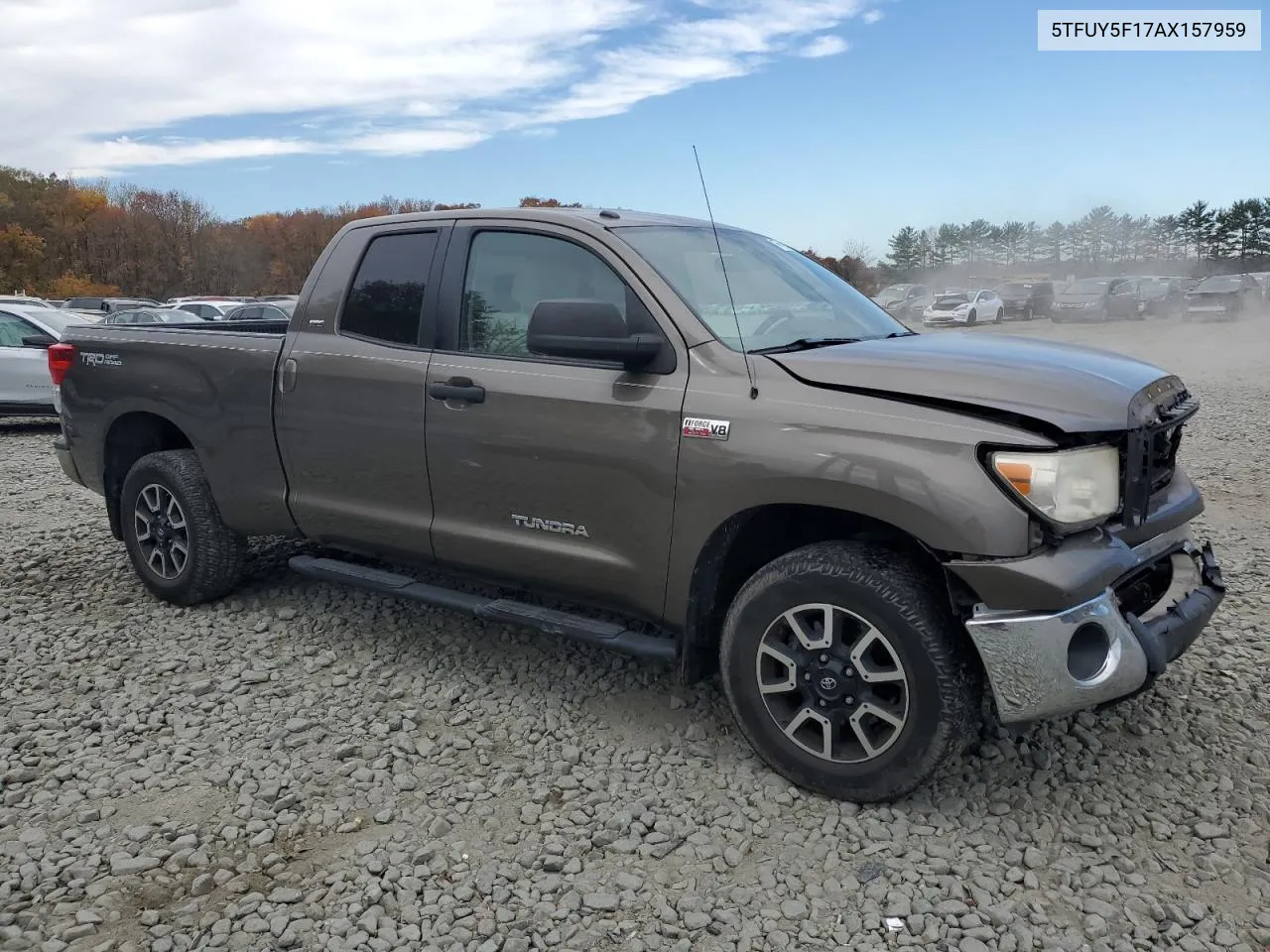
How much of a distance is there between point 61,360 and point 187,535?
1.33 metres

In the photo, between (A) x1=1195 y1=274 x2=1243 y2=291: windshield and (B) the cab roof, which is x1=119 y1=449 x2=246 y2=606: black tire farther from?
(A) x1=1195 y1=274 x2=1243 y2=291: windshield

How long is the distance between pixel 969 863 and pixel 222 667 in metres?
3.21

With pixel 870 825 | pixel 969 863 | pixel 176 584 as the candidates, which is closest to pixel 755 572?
pixel 870 825

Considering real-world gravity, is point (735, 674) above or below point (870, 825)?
above

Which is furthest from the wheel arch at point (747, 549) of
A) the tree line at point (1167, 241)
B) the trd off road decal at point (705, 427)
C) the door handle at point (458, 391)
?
the tree line at point (1167, 241)

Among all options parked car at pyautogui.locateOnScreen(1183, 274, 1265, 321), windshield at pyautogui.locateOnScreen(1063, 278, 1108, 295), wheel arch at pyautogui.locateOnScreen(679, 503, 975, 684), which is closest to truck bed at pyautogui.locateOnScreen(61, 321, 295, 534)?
wheel arch at pyautogui.locateOnScreen(679, 503, 975, 684)

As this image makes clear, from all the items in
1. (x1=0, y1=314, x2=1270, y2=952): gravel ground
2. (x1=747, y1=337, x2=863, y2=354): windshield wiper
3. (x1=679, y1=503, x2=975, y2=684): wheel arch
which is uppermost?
(x1=747, y1=337, x2=863, y2=354): windshield wiper

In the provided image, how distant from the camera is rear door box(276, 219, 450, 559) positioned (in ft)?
13.8

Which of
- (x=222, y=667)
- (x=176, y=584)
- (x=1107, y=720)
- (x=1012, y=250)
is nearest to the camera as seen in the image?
(x=1107, y=720)

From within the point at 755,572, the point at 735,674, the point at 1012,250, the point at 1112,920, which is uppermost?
the point at 1012,250

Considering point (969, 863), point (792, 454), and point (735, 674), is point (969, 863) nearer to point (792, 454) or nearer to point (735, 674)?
point (735, 674)

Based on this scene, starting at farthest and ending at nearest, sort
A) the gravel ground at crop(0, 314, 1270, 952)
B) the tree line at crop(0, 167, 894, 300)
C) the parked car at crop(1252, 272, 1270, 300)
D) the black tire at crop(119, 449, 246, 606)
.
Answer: the tree line at crop(0, 167, 894, 300) < the parked car at crop(1252, 272, 1270, 300) < the black tire at crop(119, 449, 246, 606) < the gravel ground at crop(0, 314, 1270, 952)

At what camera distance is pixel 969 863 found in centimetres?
304

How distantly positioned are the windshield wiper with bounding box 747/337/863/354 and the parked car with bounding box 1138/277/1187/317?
3368 cm
